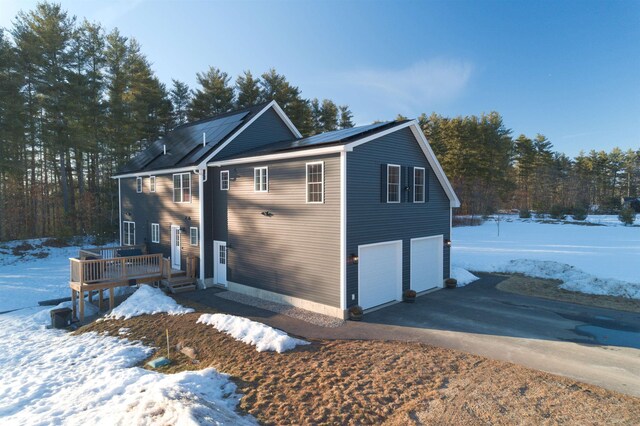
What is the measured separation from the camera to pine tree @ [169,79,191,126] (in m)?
35.2

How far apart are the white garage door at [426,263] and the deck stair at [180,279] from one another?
9.05m

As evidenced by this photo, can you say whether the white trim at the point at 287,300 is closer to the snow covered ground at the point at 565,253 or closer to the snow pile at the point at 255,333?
the snow pile at the point at 255,333

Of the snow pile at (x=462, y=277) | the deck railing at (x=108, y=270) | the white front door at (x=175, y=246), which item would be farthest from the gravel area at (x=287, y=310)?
the snow pile at (x=462, y=277)

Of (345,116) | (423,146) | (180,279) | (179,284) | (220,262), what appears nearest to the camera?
(423,146)

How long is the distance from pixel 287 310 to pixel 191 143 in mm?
10871

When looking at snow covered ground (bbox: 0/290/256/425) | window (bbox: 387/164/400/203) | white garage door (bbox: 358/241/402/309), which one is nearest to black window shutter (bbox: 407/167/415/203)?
window (bbox: 387/164/400/203)

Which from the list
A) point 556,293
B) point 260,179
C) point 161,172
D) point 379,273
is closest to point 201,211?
point 260,179

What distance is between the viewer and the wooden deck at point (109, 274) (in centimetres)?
1251

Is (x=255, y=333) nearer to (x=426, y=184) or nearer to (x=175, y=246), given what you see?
(x=426, y=184)

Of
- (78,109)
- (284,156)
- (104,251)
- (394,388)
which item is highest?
(78,109)

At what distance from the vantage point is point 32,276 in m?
18.3

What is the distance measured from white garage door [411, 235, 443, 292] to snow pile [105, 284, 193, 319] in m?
8.21

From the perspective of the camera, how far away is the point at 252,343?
822 cm

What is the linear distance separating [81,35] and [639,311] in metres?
36.6
